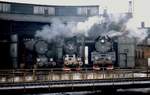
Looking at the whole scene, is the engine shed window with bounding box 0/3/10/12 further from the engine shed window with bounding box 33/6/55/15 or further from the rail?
the rail

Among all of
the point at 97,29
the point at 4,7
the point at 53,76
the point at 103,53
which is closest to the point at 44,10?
the point at 4,7

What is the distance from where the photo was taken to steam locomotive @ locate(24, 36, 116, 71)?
3562 centimetres

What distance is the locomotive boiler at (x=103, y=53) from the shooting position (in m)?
35.5

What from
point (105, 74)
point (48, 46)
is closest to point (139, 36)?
point (48, 46)

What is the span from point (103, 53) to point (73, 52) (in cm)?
376

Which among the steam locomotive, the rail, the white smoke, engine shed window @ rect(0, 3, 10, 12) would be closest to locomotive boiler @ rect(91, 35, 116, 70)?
the steam locomotive

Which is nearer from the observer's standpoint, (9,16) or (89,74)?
(89,74)

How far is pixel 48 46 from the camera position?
37.3 metres

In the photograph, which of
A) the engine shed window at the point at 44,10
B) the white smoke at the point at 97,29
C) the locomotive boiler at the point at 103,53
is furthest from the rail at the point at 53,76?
the engine shed window at the point at 44,10

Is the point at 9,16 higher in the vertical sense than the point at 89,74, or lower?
higher

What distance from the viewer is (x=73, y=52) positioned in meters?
36.8

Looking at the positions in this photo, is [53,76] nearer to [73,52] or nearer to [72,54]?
[72,54]

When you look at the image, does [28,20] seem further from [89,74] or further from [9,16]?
[89,74]

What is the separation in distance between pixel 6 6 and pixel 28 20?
12.8 ft
